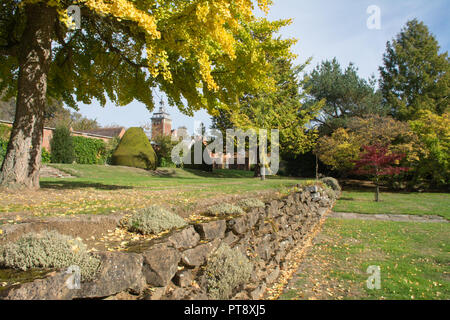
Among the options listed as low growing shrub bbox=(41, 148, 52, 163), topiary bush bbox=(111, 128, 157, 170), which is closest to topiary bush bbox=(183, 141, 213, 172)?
topiary bush bbox=(111, 128, 157, 170)

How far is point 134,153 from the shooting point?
22297 mm

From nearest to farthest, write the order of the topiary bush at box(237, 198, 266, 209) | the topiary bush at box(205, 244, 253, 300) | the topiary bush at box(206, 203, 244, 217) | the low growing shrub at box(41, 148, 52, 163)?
the topiary bush at box(205, 244, 253, 300)
the topiary bush at box(206, 203, 244, 217)
the topiary bush at box(237, 198, 266, 209)
the low growing shrub at box(41, 148, 52, 163)

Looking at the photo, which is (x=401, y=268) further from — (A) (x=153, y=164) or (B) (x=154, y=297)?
(A) (x=153, y=164)

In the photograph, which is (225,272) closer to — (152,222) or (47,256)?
(152,222)

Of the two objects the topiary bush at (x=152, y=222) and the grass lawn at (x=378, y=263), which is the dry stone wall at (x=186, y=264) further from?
the grass lawn at (x=378, y=263)

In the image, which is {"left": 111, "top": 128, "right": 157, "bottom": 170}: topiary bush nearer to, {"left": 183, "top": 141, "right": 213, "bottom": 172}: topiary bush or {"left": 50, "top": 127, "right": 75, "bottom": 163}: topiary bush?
{"left": 50, "top": 127, "right": 75, "bottom": 163}: topiary bush

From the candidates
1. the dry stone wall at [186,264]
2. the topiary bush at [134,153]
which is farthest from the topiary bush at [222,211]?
the topiary bush at [134,153]

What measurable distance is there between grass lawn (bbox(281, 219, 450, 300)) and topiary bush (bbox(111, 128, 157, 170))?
16651 mm

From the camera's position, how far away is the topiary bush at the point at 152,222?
10.6 ft

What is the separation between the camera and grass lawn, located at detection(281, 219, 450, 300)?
420 centimetres

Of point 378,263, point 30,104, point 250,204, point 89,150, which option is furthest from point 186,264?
point 89,150

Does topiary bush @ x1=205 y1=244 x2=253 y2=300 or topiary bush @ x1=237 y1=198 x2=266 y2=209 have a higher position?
topiary bush @ x1=237 y1=198 x2=266 y2=209

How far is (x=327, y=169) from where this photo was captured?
27766mm

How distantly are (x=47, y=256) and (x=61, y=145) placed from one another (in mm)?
20117
